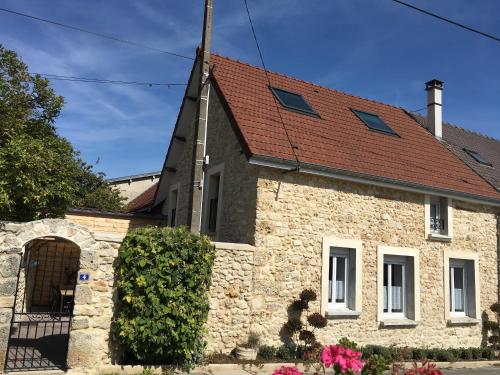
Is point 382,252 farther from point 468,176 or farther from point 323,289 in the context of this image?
point 468,176

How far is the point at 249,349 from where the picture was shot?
870 centimetres

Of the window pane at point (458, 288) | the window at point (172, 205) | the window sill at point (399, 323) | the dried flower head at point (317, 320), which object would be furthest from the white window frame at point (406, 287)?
the window at point (172, 205)

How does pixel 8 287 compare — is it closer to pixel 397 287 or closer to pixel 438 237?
pixel 397 287

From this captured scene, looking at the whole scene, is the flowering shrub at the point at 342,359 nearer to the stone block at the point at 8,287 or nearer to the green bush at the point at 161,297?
the green bush at the point at 161,297

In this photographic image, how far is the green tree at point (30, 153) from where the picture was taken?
24.6ft

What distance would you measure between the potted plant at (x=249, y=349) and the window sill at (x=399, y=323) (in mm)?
3443

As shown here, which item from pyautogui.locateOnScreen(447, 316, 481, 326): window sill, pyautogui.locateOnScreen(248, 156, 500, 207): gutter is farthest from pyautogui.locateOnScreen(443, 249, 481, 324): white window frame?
pyautogui.locateOnScreen(248, 156, 500, 207): gutter

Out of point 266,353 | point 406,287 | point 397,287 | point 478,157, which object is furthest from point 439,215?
point 266,353

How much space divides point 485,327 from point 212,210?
8196 millimetres

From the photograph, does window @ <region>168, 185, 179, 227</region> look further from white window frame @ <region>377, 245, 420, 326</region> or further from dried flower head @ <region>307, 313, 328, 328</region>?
white window frame @ <region>377, 245, 420, 326</region>

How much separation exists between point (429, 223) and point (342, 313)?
3.81 metres

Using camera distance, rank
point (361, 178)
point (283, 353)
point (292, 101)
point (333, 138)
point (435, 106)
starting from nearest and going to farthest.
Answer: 1. point (283, 353)
2. point (361, 178)
3. point (333, 138)
4. point (292, 101)
5. point (435, 106)

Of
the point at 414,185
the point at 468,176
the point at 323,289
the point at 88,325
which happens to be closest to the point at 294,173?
the point at 323,289

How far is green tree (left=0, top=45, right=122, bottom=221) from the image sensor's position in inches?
295
